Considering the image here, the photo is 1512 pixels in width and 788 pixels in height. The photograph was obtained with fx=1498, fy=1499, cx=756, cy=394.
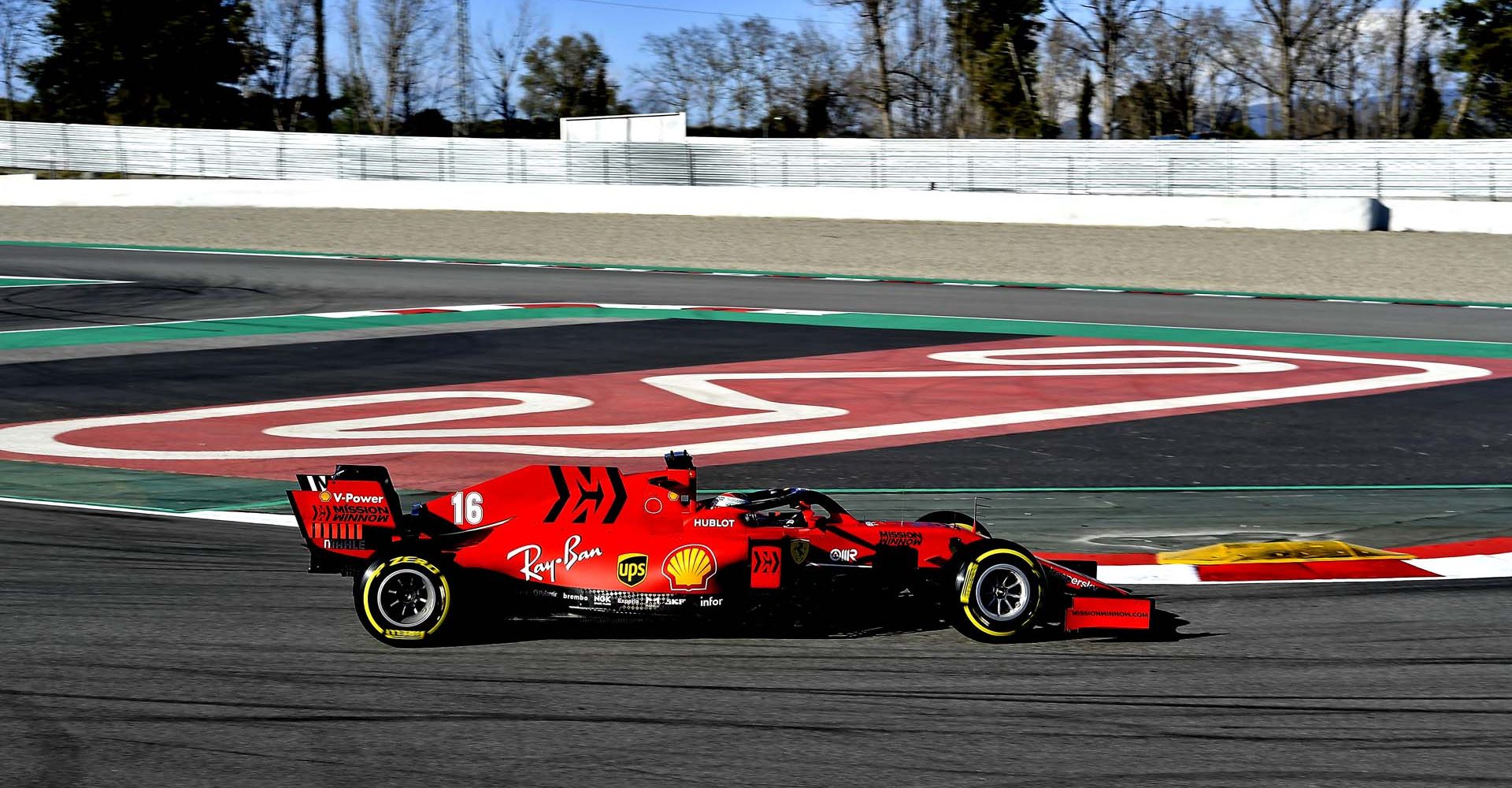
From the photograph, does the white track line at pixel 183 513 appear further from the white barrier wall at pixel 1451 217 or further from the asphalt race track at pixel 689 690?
the white barrier wall at pixel 1451 217

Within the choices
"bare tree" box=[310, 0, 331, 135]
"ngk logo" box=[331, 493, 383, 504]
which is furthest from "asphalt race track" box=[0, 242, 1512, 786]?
"bare tree" box=[310, 0, 331, 135]

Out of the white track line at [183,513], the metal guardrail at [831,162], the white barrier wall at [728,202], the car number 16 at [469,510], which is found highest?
the metal guardrail at [831,162]

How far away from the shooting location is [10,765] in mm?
4551

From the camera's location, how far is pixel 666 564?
233 inches

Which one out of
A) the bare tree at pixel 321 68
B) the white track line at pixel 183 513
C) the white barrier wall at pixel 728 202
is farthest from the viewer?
the bare tree at pixel 321 68

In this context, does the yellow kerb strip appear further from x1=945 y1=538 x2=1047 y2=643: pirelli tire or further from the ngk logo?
the ngk logo

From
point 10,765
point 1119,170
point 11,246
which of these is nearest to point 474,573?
point 10,765

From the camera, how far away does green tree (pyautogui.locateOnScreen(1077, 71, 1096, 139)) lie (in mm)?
61156

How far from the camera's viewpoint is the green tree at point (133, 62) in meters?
65.3

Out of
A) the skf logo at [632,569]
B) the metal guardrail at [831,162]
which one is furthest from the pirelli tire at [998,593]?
the metal guardrail at [831,162]

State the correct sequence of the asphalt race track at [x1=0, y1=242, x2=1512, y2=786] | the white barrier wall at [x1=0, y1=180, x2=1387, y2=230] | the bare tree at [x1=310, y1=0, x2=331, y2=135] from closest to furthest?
the asphalt race track at [x1=0, y1=242, x2=1512, y2=786] → the white barrier wall at [x1=0, y1=180, x2=1387, y2=230] → the bare tree at [x1=310, y1=0, x2=331, y2=135]

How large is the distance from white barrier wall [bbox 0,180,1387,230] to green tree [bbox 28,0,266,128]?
28424 millimetres

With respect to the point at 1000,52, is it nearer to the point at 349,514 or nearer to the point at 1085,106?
the point at 1085,106

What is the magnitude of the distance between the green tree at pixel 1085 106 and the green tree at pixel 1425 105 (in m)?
14.3
